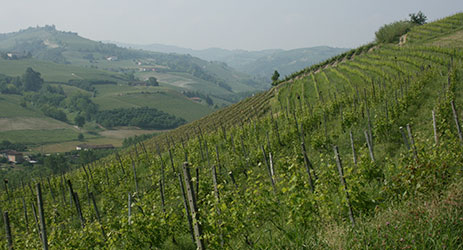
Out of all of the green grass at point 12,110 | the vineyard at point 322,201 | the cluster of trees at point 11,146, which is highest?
the vineyard at point 322,201

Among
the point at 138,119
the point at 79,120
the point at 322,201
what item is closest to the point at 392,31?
the point at 322,201

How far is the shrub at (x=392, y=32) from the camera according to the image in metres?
54.6

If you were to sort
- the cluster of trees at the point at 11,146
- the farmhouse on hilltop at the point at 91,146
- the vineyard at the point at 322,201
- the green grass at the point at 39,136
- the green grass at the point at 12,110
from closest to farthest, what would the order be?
the vineyard at the point at 322,201
the cluster of trees at the point at 11,146
the farmhouse on hilltop at the point at 91,146
the green grass at the point at 39,136
the green grass at the point at 12,110

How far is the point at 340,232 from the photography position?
5.30 metres

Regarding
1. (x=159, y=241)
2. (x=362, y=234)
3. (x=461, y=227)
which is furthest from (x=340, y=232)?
(x=159, y=241)

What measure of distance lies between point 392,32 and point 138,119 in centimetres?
13103

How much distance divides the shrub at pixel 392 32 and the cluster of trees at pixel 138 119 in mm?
125577

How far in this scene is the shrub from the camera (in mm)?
54594

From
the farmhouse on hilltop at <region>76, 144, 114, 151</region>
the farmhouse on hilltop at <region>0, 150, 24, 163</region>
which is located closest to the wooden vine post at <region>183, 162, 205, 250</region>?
the farmhouse on hilltop at <region>0, 150, 24, 163</region>

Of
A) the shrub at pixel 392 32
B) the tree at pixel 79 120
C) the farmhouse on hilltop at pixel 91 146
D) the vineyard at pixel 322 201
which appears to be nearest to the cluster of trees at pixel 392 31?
the shrub at pixel 392 32

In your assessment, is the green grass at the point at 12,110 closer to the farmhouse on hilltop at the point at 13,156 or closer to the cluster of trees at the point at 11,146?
the cluster of trees at the point at 11,146

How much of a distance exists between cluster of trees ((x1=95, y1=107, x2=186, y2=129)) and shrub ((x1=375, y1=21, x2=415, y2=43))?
412ft

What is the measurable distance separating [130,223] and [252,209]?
134 inches

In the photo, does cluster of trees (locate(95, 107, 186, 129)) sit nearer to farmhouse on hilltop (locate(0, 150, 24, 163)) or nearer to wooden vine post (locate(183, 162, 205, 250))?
farmhouse on hilltop (locate(0, 150, 24, 163))
